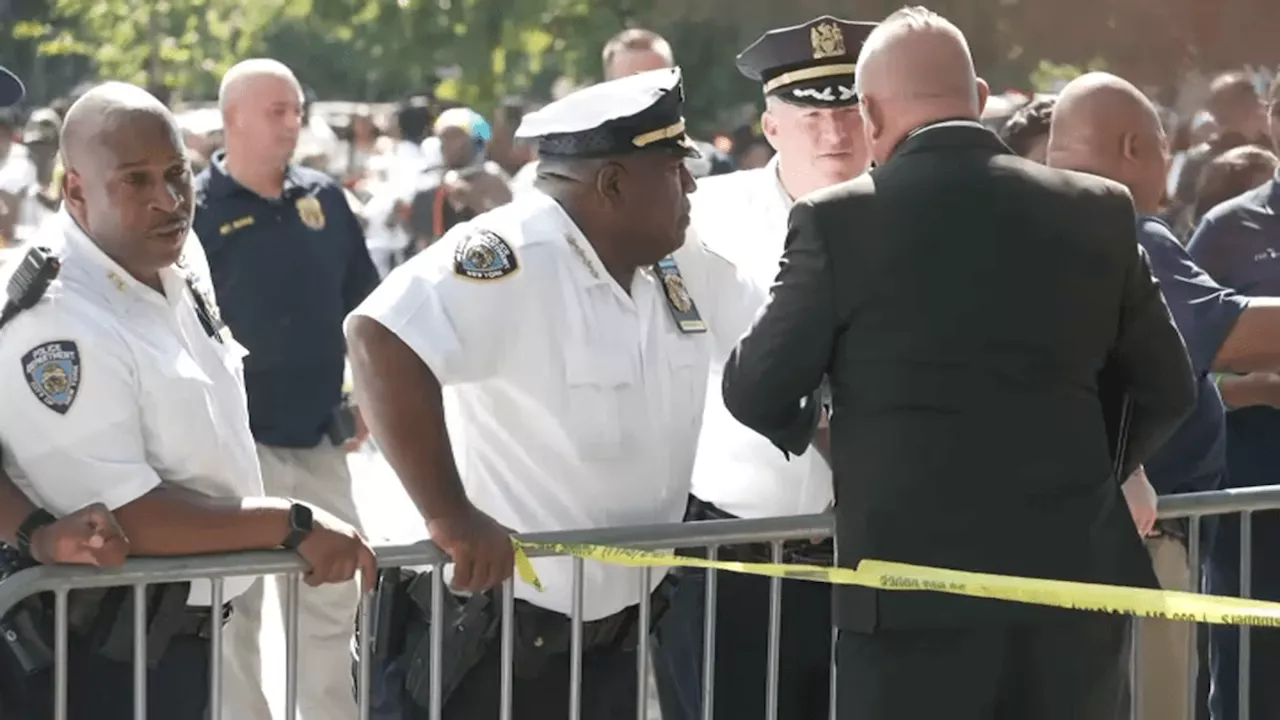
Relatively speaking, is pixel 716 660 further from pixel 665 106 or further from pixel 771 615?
pixel 665 106

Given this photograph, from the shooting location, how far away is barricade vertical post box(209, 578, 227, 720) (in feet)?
12.0

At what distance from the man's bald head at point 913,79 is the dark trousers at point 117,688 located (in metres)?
1.60

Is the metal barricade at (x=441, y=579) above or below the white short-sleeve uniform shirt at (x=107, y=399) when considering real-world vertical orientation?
below

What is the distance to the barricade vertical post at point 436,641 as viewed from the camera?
3.81 metres

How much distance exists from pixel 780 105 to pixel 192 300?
1.75 metres

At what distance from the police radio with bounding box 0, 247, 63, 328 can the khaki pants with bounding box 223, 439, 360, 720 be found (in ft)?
5.64

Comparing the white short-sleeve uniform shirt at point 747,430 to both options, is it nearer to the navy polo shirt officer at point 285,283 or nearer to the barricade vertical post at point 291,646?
the barricade vertical post at point 291,646

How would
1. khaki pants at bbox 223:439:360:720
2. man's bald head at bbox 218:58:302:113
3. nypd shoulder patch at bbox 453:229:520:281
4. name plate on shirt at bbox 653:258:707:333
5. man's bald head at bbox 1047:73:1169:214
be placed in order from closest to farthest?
nypd shoulder patch at bbox 453:229:520:281 → name plate on shirt at bbox 653:258:707:333 → man's bald head at bbox 1047:73:1169:214 → khaki pants at bbox 223:439:360:720 → man's bald head at bbox 218:58:302:113

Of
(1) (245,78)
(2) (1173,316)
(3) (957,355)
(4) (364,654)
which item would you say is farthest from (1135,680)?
(1) (245,78)

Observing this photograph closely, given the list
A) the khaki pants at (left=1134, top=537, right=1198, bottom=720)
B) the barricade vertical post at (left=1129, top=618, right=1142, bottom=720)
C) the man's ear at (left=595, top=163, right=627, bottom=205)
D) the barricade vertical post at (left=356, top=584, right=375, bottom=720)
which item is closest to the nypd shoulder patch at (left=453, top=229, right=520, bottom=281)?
the man's ear at (left=595, top=163, right=627, bottom=205)

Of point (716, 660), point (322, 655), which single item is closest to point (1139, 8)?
point (322, 655)

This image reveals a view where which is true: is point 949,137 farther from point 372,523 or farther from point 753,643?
point 372,523

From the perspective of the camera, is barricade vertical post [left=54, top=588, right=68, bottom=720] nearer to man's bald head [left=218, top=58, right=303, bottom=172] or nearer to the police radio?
the police radio

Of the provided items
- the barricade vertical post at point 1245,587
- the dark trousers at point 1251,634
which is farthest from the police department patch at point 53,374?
the dark trousers at point 1251,634
